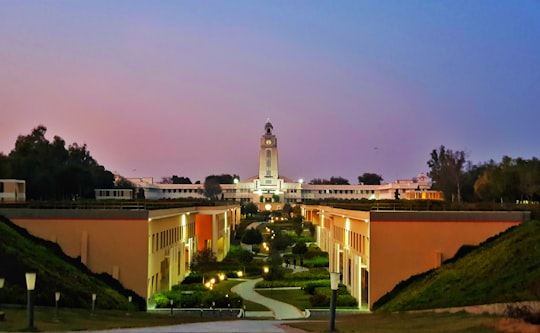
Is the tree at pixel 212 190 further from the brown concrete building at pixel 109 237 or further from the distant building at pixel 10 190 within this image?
the brown concrete building at pixel 109 237

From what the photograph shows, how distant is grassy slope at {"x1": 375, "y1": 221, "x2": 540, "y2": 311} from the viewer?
2242 cm

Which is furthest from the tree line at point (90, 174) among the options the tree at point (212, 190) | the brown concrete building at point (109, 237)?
the tree at point (212, 190)

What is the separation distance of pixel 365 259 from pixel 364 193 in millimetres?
A: 138115

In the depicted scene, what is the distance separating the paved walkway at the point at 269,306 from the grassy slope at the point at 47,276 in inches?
205

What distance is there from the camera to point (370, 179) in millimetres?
195875

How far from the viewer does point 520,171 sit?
5622cm

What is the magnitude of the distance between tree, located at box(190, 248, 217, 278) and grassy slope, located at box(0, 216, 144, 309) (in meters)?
13.4

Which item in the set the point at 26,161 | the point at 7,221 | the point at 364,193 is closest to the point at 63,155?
the point at 26,161

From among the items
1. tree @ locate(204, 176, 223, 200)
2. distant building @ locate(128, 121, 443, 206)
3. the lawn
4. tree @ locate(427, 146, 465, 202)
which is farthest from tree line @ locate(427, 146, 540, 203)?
tree @ locate(204, 176, 223, 200)

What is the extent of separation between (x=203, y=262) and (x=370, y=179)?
157m

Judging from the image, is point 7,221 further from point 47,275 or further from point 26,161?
point 26,161

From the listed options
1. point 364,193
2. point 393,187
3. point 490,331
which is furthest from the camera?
point 364,193

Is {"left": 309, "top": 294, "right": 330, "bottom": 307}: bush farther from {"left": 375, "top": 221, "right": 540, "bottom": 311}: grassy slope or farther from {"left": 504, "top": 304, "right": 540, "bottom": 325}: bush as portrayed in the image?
{"left": 504, "top": 304, "right": 540, "bottom": 325}: bush

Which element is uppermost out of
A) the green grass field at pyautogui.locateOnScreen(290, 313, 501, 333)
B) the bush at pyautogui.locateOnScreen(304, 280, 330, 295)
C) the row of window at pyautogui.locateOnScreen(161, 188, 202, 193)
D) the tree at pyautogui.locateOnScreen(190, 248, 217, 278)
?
the row of window at pyautogui.locateOnScreen(161, 188, 202, 193)
